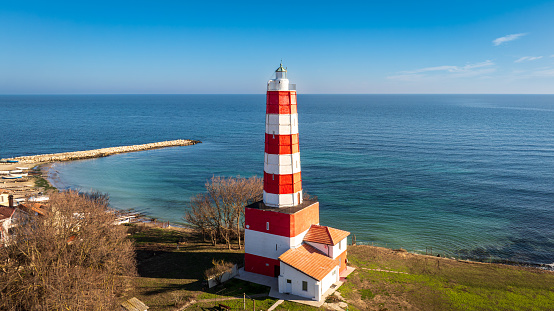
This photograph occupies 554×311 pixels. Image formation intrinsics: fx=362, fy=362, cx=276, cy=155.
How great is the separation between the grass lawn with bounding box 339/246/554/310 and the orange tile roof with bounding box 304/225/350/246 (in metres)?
3.45

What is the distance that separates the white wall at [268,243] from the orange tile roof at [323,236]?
516 mm

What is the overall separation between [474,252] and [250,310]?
27528 mm

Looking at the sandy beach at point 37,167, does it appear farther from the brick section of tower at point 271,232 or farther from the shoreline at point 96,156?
the brick section of tower at point 271,232

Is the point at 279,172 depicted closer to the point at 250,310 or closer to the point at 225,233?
the point at 250,310

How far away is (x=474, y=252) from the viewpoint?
3881 centimetres

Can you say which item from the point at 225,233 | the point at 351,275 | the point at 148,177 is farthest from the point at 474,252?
the point at 148,177

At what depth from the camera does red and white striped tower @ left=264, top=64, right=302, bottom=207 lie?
27.4m

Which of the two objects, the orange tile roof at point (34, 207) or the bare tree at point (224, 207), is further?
the bare tree at point (224, 207)

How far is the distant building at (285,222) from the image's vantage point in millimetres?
26875

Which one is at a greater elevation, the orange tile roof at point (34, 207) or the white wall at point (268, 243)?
the orange tile roof at point (34, 207)

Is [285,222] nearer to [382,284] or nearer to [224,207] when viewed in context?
[382,284]

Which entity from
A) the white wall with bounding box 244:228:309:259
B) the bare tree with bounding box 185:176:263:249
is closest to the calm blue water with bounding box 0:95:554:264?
the bare tree with bounding box 185:176:263:249

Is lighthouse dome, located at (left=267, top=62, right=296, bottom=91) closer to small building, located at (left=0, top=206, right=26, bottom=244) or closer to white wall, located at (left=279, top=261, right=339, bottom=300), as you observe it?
white wall, located at (left=279, top=261, right=339, bottom=300)

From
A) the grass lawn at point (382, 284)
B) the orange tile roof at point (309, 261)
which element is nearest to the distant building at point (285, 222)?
the orange tile roof at point (309, 261)
